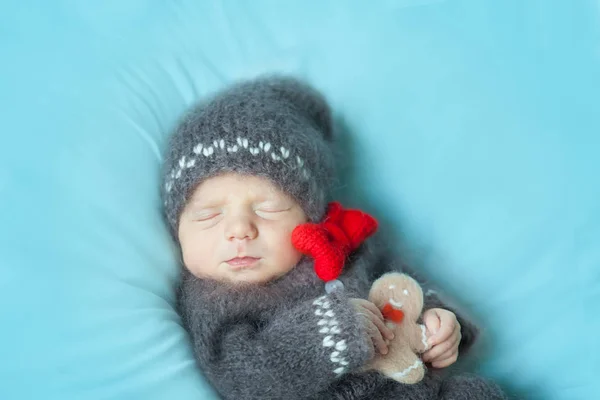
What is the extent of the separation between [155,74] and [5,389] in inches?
27.1

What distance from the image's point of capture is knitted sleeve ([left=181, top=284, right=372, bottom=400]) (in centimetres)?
101

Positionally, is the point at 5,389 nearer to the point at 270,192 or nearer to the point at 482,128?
the point at 270,192

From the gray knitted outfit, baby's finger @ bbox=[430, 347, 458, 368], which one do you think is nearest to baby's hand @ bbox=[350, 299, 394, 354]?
the gray knitted outfit

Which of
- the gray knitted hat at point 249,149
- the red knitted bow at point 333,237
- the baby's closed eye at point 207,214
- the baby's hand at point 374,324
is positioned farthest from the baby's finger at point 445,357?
the baby's closed eye at point 207,214

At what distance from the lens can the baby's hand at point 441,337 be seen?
115cm

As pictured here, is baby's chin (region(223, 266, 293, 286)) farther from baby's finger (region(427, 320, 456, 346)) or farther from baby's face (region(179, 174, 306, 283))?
baby's finger (region(427, 320, 456, 346))

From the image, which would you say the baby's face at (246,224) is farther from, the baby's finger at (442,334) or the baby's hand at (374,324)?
the baby's finger at (442,334)

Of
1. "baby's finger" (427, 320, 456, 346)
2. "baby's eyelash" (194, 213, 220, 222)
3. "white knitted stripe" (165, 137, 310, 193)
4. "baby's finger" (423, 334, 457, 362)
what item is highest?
"white knitted stripe" (165, 137, 310, 193)

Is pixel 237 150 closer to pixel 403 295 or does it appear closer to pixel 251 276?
pixel 251 276

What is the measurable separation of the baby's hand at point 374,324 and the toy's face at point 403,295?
0.18 ft

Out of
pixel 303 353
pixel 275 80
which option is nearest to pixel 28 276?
pixel 303 353

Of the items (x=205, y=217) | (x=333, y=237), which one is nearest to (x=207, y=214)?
(x=205, y=217)

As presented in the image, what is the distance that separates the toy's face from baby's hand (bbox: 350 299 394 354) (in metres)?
0.06

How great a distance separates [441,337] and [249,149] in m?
0.47
